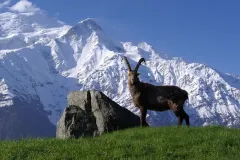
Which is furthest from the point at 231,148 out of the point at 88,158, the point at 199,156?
the point at 88,158

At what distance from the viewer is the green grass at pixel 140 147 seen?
17.6 meters

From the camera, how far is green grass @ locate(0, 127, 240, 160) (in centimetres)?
1762

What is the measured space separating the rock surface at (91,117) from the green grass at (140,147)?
3.18 metres

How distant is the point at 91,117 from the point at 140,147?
7.47 metres

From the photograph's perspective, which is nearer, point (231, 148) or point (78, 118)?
point (231, 148)

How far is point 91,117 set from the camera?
2575cm

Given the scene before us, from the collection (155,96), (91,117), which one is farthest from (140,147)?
(155,96)

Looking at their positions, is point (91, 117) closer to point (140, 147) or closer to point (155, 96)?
point (155, 96)

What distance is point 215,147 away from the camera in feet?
61.7

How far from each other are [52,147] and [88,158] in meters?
2.46

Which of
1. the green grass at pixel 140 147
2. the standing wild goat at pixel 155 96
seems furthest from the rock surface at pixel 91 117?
the green grass at pixel 140 147

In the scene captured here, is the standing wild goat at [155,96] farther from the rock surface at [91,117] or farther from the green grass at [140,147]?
the green grass at [140,147]

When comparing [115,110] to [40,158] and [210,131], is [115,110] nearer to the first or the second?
[210,131]

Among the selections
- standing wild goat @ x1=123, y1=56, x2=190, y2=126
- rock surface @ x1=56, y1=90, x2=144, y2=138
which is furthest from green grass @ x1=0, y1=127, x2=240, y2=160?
standing wild goat @ x1=123, y1=56, x2=190, y2=126
